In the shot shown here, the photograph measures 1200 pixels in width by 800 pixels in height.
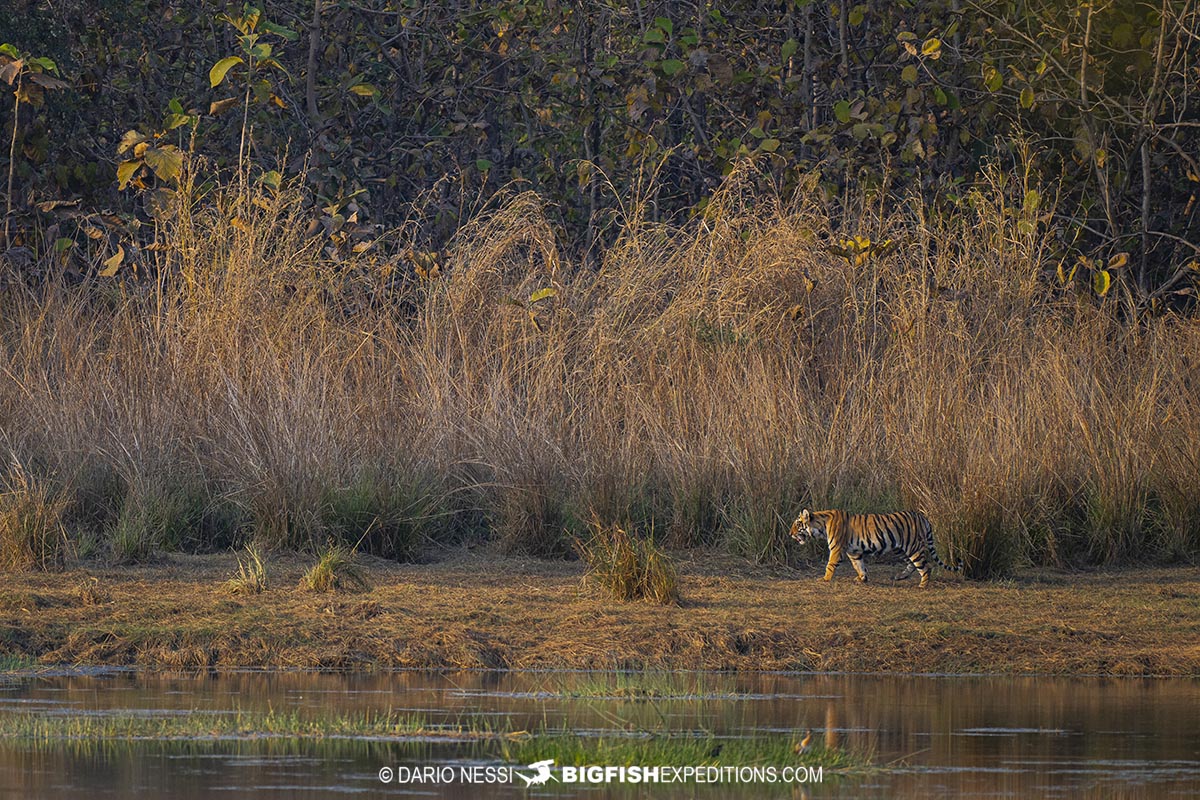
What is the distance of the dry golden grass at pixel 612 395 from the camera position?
38.2 ft

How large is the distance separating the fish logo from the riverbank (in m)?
2.54

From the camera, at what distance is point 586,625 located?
8914mm

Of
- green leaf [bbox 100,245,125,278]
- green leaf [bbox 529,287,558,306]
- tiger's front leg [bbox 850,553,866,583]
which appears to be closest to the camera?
tiger's front leg [bbox 850,553,866,583]

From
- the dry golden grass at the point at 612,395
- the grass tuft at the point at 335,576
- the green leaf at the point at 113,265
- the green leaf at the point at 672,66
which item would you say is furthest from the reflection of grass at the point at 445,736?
the green leaf at the point at 672,66

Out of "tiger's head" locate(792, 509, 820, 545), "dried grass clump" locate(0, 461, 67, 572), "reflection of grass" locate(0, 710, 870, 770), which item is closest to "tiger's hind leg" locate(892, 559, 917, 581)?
"tiger's head" locate(792, 509, 820, 545)

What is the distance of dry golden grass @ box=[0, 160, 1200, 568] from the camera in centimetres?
1165

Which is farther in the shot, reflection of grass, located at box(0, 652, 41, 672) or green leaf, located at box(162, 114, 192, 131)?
green leaf, located at box(162, 114, 192, 131)

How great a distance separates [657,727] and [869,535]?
4456 mm

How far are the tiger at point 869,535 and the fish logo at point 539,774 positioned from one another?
206 inches

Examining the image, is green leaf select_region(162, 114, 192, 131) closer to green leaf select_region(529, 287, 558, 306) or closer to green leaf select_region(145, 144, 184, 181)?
green leaf select_region(145, 144, 184, 181)

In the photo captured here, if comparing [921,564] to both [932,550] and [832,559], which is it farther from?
[832,559]

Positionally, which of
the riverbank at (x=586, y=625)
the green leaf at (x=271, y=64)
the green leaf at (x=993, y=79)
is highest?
the green leaf at (x=271, y=64)

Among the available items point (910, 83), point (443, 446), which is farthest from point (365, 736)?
point (910, 83)

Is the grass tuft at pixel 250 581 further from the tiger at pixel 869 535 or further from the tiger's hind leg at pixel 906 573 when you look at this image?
the tiger's hind leg at pixel 906 573
